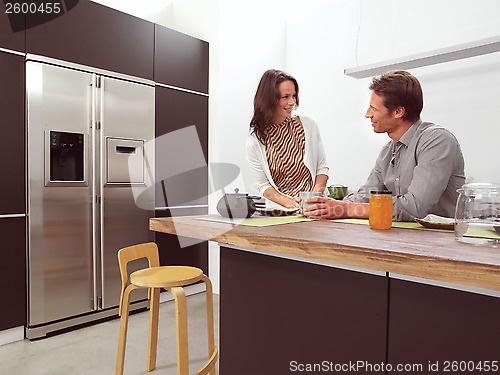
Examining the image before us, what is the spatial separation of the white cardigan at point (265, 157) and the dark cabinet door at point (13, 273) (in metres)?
1.57

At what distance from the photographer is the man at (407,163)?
1.62 m

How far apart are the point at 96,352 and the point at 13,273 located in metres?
0.75

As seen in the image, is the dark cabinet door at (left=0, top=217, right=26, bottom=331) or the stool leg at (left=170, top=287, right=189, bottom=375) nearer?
the stool leg at (left=170, top=287, right=189, bottom=375)

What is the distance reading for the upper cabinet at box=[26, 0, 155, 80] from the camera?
2.80m

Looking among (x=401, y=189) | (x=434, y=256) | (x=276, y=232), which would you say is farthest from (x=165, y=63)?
(x=434, y=256)

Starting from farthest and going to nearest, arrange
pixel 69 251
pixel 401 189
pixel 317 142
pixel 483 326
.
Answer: pixel 69 251
pixel 317 142
pixel 401 189
pixel 483 326

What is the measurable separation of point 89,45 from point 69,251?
150 centimetres

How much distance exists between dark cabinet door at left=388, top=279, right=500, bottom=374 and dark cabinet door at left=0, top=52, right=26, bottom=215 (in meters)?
2.46

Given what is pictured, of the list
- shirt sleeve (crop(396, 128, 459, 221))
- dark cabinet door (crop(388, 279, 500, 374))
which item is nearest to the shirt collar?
shirt sleeve (crop(396, 128, 459, 221))

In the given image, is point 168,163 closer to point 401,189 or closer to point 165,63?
point 165,63

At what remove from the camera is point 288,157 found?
2562 millimetres

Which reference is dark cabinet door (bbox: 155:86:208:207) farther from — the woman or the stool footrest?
the stool footrest

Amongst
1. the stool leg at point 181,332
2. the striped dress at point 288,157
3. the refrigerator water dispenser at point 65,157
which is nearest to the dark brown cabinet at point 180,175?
the refrigerator water dispenser at point 65,157

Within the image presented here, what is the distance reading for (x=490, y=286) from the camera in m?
0.84
